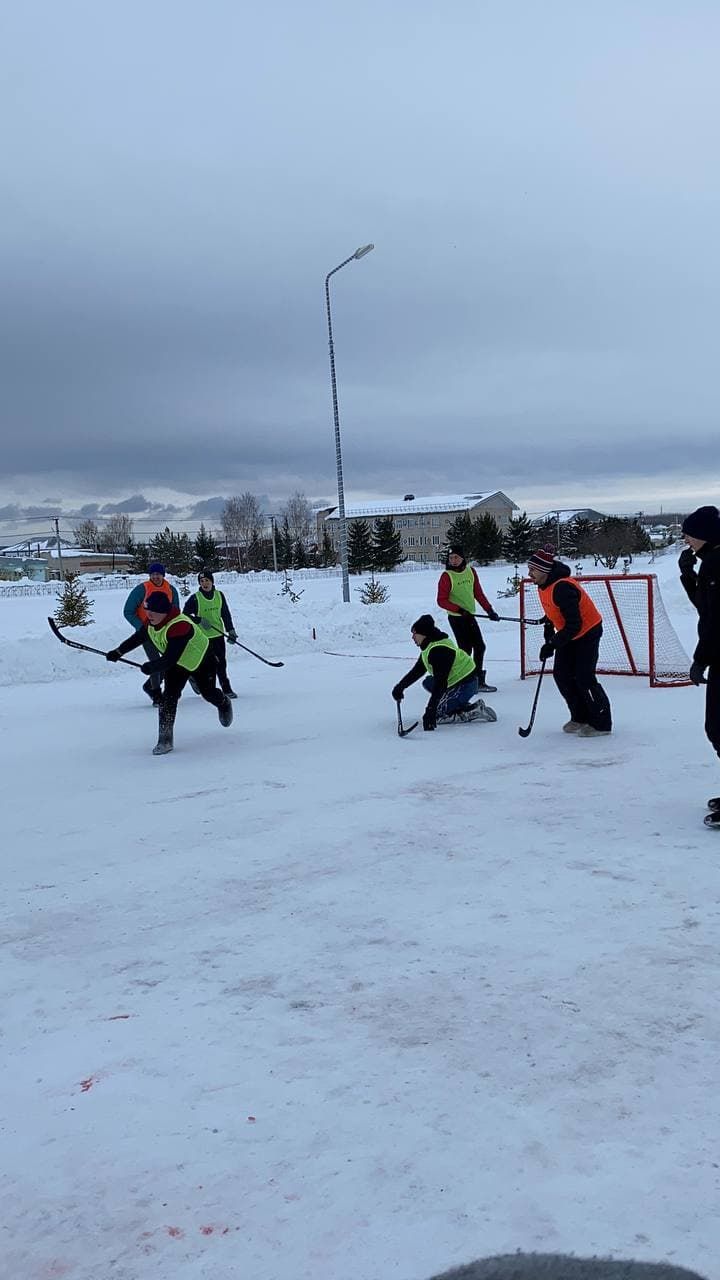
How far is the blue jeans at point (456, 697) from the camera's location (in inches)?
323

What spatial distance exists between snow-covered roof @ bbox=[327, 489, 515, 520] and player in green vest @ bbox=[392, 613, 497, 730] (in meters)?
87.6

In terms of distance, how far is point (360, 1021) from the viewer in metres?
2.83

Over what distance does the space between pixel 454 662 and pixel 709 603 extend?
3.29 metres

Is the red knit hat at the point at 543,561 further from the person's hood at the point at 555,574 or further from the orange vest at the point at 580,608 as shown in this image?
the orange vest at the point at 580,608

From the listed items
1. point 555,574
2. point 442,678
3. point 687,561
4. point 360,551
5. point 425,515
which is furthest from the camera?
point 425,515

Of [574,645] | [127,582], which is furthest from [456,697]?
[127,582]

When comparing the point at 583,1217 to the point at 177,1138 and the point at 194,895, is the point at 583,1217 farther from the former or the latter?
the point at 194,895

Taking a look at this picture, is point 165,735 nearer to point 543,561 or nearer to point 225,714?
point 225,714

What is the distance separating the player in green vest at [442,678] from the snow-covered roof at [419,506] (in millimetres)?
87578

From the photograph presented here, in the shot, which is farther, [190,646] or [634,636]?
[634,636]

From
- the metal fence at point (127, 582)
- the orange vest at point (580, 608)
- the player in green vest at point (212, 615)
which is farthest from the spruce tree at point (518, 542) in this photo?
the orange vest at point (580, 608)

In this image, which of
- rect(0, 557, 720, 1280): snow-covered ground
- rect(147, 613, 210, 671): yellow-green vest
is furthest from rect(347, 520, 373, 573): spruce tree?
rect(0, 557, 720, 1280): snow-covered ground

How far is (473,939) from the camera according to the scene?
11.2 feet

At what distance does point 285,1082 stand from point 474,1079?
1.76ft
